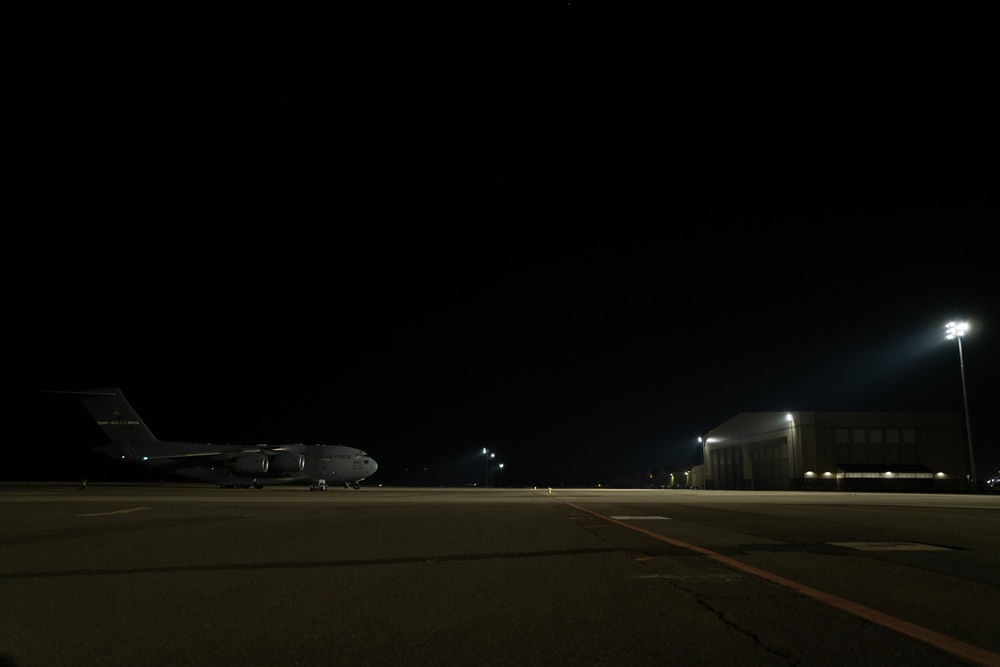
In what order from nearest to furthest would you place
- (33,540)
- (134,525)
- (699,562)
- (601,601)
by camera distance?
1. (601,601)
2. (699,562)
3. (33,540)
4. (134,525)

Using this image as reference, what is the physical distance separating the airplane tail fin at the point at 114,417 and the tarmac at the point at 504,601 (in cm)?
5197

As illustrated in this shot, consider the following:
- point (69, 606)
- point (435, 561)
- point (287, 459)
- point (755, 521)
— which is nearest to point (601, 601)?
point (435, 561)

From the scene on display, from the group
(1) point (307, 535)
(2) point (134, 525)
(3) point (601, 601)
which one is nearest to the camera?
(3) point (601, 601)

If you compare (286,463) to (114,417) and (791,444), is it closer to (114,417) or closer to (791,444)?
(114,417)

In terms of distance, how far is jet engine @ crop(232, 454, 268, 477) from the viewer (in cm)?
5528

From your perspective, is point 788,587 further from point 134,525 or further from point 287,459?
point 287,459

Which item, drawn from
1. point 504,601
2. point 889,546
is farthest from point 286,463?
point 504,601

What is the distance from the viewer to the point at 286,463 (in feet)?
185

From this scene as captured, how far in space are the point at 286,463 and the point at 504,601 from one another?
53.5m

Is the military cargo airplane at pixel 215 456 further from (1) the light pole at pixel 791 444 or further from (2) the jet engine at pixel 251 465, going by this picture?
(1) the light pole at pixel 791 444

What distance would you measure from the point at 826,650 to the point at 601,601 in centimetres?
209

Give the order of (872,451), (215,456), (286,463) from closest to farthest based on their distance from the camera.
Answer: (286,463)
(215,456)
(872,451)

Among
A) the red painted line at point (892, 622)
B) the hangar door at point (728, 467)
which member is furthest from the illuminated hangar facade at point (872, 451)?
the red painted line at point (892, 622)

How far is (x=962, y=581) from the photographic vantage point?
22.8 ft
